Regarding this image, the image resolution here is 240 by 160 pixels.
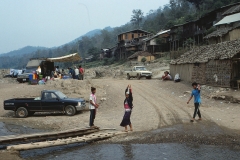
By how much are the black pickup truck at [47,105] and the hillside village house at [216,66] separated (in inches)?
406

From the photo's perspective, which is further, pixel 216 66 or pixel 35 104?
pixel 216 66

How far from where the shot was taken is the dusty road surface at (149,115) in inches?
425

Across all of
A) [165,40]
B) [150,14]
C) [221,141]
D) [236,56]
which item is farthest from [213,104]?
[150,14]

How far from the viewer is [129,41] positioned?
243 feet

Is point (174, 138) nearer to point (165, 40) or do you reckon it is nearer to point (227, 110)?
point (227, 110)

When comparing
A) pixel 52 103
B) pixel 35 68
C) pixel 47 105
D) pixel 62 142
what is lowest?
pixel 62 142

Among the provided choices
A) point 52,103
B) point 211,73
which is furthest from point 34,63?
point 211,73

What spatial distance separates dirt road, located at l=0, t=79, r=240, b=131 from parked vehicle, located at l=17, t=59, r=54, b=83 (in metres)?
6.89

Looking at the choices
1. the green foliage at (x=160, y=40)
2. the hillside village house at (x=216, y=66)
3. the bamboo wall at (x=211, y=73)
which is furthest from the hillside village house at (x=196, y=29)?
the bamboo wall at (x=211, y=73)

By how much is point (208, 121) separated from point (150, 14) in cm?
17254

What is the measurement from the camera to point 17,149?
8664 mm

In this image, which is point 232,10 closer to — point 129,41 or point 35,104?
point 129,41

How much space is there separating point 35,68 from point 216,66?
19777mm

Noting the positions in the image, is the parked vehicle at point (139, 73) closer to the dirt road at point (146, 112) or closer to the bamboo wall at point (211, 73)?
the bamboo wall at point (211, 73)
